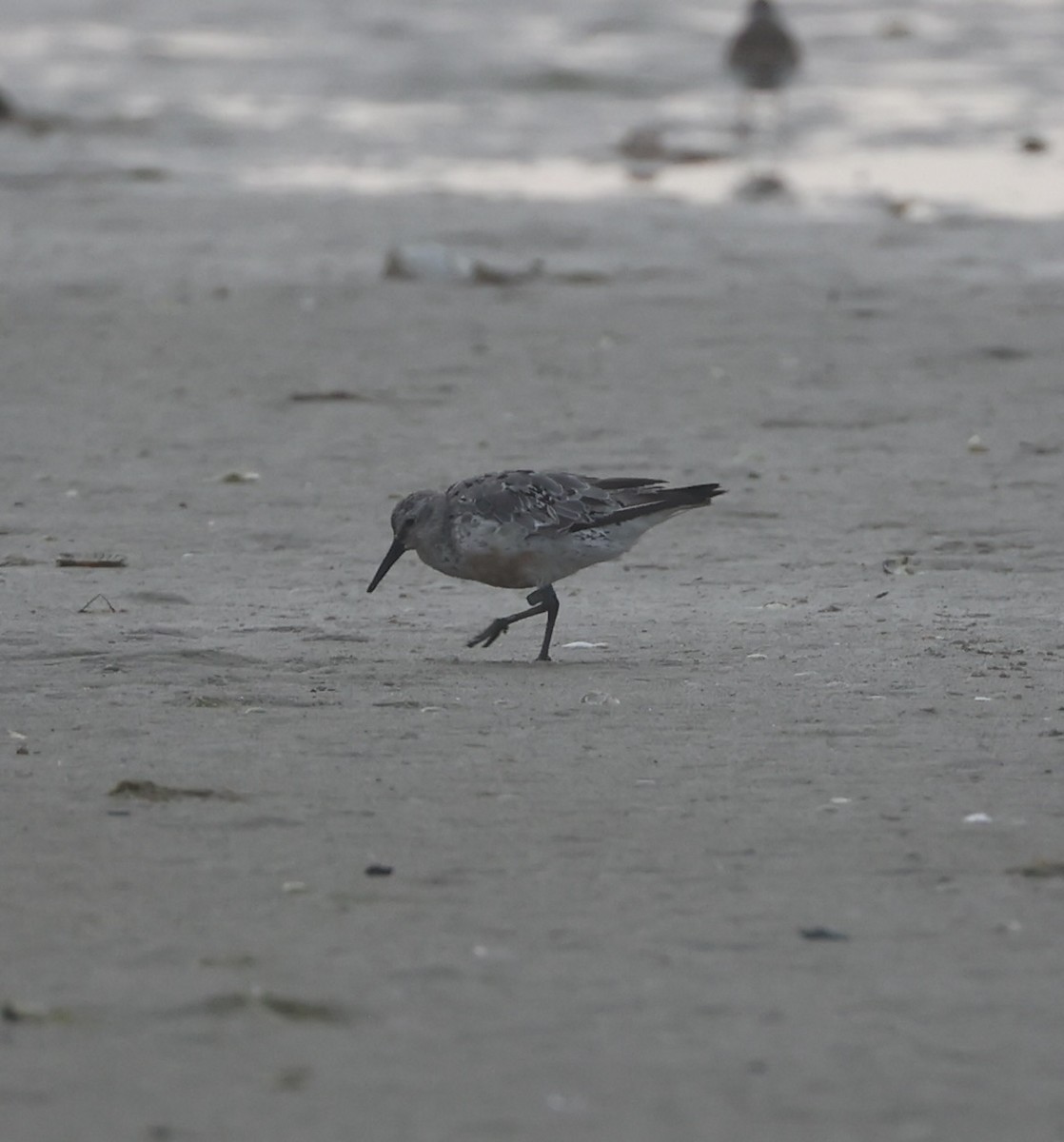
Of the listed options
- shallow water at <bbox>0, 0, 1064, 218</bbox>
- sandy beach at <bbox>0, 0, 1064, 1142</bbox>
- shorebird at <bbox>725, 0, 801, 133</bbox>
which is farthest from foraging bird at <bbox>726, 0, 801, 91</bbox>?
sandy beach at <bbox>0, 0, 1064, 1142</bbox>

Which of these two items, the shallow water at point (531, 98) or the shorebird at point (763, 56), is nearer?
the shallow water at point (531, 98)

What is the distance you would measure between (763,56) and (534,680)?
59.9ft

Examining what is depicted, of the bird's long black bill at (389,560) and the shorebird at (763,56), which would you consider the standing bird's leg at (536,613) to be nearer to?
the bird's long black bill at (389,560)

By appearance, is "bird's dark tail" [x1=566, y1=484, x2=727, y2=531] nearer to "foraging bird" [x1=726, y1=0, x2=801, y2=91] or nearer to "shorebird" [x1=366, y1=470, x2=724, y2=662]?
"shorebird" [x1=366, y1=470, x2=724, y2=662]

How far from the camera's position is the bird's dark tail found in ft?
25.5

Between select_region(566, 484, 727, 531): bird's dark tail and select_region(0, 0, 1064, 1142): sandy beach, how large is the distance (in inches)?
16.3

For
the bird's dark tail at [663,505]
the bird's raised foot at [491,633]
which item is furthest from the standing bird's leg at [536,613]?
the bird's dark tail at [663,505]

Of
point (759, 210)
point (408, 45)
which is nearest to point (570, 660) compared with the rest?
point (759, 210)

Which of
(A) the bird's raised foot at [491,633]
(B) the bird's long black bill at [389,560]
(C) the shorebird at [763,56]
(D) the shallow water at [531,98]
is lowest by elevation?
(D) the shallow water at [531,98]

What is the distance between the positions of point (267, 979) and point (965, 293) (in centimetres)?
1066

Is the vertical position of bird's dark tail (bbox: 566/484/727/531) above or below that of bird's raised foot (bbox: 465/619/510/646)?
above

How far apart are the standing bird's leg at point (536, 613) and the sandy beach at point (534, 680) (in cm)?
12

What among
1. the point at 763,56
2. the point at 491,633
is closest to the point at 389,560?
the point at 491,633

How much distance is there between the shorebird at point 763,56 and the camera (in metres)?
24.3
